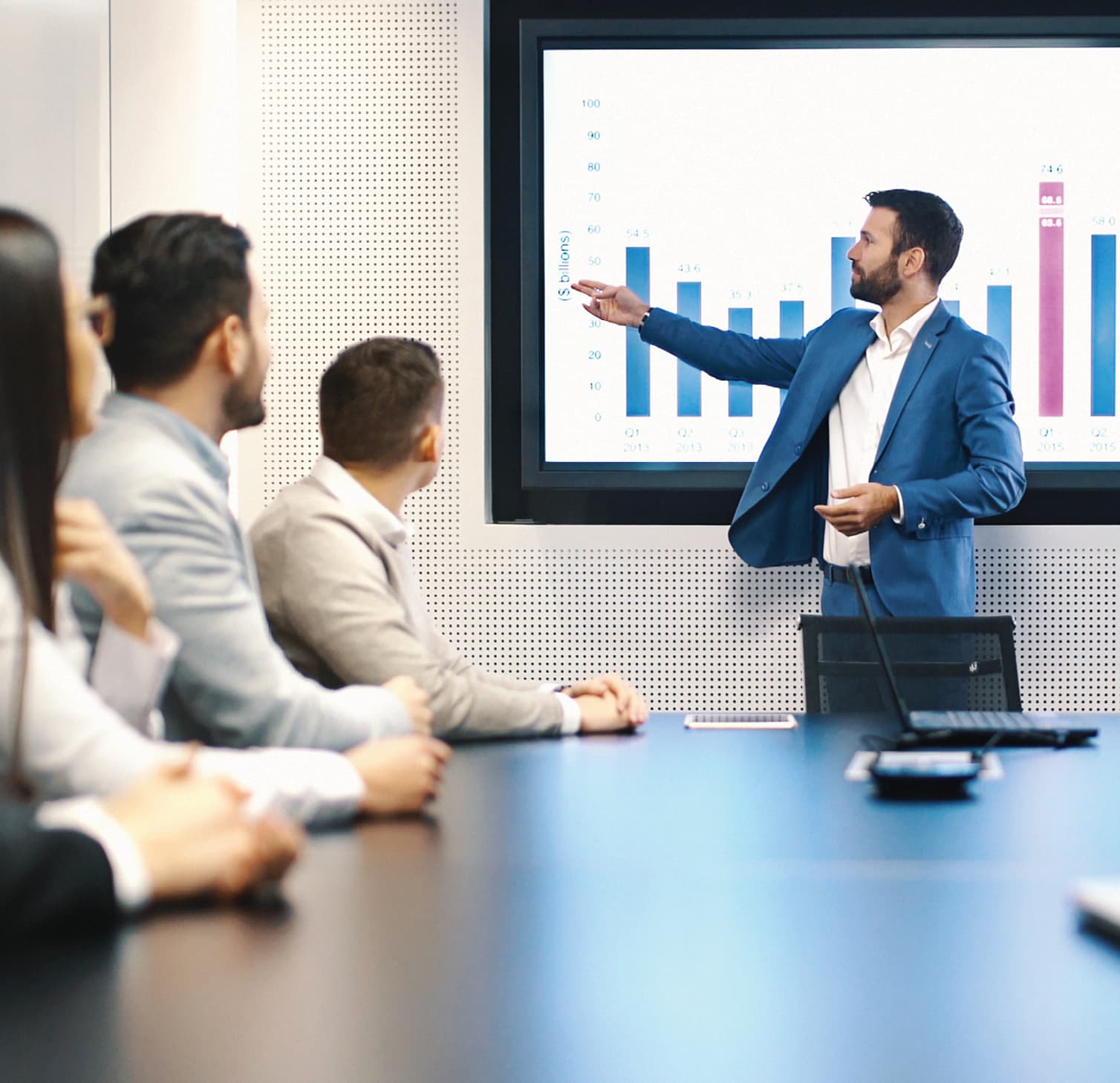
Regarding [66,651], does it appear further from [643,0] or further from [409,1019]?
[643,0]

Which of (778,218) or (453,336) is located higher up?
(778,218)

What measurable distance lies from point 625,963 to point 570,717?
41.5 inches

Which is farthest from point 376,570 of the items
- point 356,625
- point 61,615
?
point 61,615

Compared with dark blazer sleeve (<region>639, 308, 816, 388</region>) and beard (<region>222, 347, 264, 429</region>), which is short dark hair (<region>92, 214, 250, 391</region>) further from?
dark blazer sleeve (<region>639, 308, 816, 388</region>)

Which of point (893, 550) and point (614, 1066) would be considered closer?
point (614, 1066)

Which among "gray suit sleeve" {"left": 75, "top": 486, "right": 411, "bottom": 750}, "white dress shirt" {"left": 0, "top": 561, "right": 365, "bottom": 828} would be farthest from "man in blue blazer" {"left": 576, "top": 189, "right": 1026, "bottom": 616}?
"white dress shirt" {"left": 0, "top": 561, "right": 365, "bottom": 828}

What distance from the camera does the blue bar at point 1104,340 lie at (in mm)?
3764

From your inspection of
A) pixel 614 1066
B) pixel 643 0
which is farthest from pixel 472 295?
pixel 614 1066

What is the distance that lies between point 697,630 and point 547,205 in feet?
4.17

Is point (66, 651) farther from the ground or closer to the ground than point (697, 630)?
farther from the ground

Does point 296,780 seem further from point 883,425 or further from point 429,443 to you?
point 883,425

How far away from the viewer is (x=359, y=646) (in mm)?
1781

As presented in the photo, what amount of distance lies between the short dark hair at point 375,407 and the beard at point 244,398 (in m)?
0.35

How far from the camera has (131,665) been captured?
1.26 m
